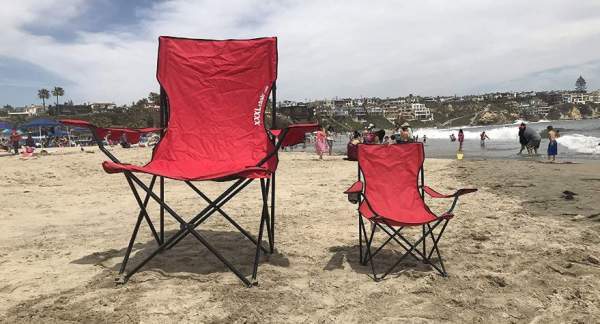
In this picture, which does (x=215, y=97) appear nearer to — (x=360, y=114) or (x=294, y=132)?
(x=294, y=132)

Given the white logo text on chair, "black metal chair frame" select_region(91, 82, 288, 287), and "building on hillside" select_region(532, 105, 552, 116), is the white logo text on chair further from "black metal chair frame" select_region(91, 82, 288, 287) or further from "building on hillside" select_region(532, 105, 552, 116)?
"building on hillside" select_region(532, 105, 552, 116)

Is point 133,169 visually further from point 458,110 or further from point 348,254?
point 458,110

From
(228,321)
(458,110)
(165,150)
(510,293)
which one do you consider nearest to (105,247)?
(165,150)

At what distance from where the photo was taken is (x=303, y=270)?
3275 millimetres

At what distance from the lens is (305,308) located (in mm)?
2561

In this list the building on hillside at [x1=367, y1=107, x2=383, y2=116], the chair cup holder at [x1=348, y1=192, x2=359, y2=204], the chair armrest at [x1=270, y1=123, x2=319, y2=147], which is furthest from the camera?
the building on hillside at [x1=367, y1=107, x2=383, y2=116]

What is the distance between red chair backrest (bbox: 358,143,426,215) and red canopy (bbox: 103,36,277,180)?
94 centimetres

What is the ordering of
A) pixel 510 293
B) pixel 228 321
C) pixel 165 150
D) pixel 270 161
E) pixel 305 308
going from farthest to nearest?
pixel 165 150 < pixel 270 161 < pixel 510 293 < pixel 305 308 < pixel 228 321

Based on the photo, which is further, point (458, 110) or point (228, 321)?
point (458, 110)

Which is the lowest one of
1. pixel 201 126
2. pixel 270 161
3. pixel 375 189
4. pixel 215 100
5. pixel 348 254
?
pixel 348 254

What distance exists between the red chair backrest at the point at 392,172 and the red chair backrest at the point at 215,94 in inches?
38.5

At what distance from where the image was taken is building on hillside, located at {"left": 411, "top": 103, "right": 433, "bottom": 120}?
164 m

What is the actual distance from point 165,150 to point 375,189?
1966 millimetres

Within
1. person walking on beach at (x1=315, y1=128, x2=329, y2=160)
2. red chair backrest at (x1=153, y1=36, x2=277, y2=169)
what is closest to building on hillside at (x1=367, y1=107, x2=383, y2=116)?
person walking on beach at (x1=315, y1=128, x2=329, y2=160)
